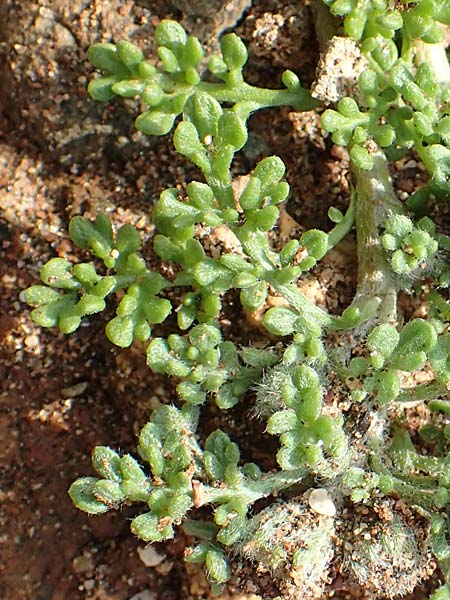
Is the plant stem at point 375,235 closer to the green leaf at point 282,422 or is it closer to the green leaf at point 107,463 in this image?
the green leaf at point 282,422

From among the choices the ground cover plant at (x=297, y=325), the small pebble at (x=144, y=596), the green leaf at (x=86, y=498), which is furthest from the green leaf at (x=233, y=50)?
the small pebble at (x=144, y=596)

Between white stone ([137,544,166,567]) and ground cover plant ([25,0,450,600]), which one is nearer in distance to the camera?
ground cover plant ([25,0,450,600])

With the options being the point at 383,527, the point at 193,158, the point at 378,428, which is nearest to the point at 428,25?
the point at 193,158

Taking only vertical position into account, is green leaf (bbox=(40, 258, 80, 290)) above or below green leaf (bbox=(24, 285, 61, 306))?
above

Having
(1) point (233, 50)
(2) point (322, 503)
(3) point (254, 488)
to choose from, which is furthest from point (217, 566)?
(1) point (233, 50)

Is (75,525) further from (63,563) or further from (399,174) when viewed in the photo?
(399,174)

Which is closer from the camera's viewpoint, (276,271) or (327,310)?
(276,271)

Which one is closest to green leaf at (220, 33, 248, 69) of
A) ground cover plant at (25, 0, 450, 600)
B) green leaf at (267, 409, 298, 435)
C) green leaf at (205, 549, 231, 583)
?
ground cover plant at (25, 0, 450, 600)

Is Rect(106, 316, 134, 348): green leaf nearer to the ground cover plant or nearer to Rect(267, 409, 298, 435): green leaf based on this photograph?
the ground cover plant

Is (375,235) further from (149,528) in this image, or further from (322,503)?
(149,528)
